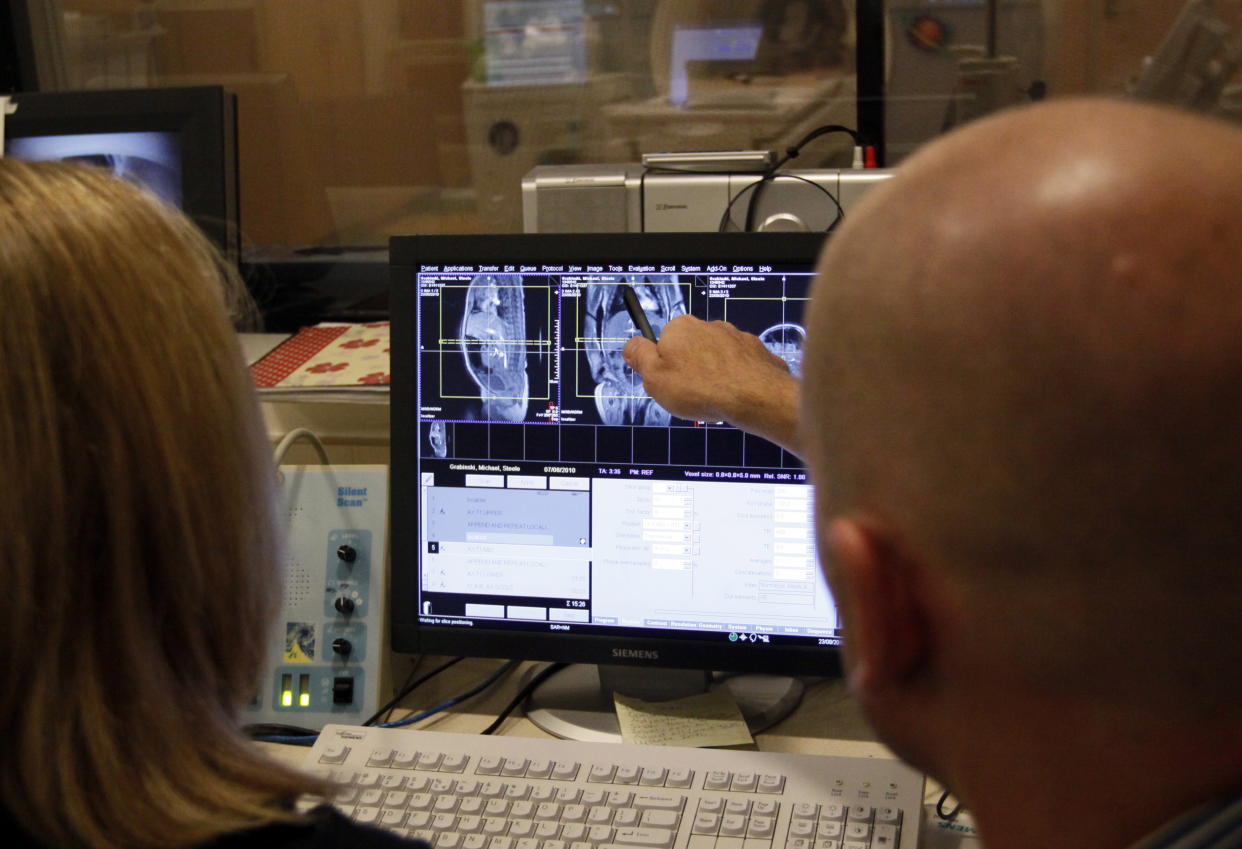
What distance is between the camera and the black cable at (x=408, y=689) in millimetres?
1344

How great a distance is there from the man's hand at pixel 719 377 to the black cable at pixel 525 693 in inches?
15.0

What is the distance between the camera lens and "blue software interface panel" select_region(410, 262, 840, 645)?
1250 millimetres

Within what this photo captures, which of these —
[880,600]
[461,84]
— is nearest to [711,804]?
[880,600]

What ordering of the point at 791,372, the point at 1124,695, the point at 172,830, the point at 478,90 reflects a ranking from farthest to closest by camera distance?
1. the point at 478,90
2. the point at 791,372
3. the point at 172,830
4. the point at 1124,695

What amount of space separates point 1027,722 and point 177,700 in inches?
20.2

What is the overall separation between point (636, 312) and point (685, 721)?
43 centimetres

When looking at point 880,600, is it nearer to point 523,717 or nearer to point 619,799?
point 619,799

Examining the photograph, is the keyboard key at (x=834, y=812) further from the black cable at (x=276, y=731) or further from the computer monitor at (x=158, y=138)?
the computer monitor at (x=158, y=138)

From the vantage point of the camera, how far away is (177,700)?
77cm

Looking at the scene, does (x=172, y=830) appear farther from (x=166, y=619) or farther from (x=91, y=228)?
(x=91, y=228)

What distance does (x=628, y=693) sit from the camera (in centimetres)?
134

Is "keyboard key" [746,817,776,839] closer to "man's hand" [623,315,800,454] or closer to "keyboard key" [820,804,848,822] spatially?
"keyboard key" [820,804,848,822]

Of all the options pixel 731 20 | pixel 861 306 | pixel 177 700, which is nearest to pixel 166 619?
pixel 177 700

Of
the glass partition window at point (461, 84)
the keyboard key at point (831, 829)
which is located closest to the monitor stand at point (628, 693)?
the keyboard key at point (831, 829)
